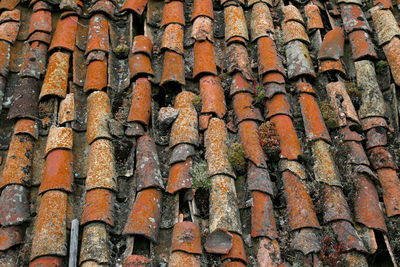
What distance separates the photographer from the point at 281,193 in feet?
12.4

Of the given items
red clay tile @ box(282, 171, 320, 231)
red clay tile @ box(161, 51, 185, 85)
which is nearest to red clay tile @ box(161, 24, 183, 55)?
red clay tile @ box(161, 51, 185, 85)

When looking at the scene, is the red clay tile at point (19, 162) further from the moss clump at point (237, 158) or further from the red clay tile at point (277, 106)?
the red clay tile at point (277, 106)

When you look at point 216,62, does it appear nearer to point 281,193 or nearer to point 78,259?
point 281,193

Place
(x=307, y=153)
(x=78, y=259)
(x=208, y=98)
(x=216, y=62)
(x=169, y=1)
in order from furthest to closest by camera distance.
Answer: (x=169, y=1)
(x=216, y=62)
(x=208, y=98)
(x=307, y=153)
(x=78, y=259)

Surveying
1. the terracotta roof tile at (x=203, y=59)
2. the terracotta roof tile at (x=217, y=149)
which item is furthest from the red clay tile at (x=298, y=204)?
the terracotta roof tile at (x=203, y=59)

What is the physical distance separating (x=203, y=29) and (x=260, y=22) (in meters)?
0.67

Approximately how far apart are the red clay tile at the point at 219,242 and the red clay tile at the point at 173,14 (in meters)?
2.56

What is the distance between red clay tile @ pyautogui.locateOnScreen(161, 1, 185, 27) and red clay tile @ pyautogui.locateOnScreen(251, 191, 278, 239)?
228cm

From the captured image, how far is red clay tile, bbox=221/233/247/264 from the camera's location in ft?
10.8

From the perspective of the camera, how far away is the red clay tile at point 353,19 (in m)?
4.96

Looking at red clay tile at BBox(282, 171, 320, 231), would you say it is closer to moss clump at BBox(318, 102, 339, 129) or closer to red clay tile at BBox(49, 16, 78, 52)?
moss clump at BBox(318, 102, 339, 129)

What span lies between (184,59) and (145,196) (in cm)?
171

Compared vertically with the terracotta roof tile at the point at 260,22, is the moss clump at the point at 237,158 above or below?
below

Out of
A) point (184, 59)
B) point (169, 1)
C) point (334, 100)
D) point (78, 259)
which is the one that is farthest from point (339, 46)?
point (78, 259)
